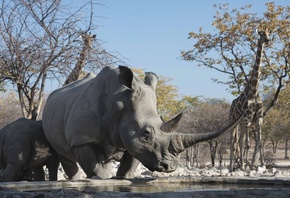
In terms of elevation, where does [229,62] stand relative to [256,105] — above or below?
above

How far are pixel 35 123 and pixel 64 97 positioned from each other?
96 centimetres

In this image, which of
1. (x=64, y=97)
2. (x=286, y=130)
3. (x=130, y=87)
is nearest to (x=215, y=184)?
(x=130, y=87)

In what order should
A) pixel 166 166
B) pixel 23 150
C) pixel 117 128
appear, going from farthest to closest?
1. pixel 23 150
2. pixel 117 128
3. pixel 166 166

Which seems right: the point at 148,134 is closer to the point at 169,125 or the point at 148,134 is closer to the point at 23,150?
the point at 169,125

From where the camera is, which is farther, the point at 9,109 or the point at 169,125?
the point at 9,109

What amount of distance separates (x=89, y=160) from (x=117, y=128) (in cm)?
57

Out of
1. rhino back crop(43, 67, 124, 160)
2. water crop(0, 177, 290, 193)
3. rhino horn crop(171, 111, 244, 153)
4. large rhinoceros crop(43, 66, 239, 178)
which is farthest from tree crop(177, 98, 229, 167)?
rhino horn crop(171, 111, 244, 153)

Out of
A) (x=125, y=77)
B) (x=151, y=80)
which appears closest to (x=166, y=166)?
(x=125, y=77)

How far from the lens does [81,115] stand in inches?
300

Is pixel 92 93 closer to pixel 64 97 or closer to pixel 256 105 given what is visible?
pixel 64 97

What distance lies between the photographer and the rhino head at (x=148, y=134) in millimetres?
6594

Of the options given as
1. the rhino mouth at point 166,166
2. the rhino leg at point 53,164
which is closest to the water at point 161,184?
the rhino mouth at point 166,166

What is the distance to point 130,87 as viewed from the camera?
7.37 m

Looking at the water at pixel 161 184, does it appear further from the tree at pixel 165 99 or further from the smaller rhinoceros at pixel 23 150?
the tree at pixel 165 99
